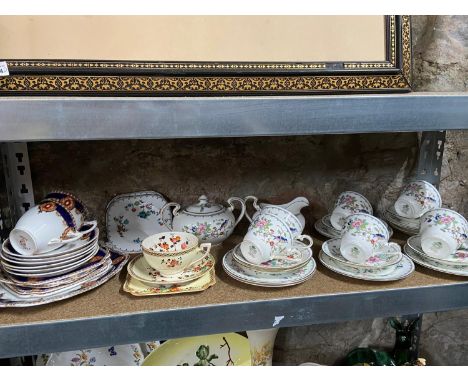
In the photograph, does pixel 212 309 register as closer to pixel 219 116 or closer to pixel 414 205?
pixel 219 116

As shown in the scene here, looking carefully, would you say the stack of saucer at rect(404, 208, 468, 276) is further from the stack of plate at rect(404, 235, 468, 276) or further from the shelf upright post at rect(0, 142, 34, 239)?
the shelf upright post at rect(0, 142, 34, 239)

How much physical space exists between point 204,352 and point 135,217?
375 millimetres

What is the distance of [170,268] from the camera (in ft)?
2.54

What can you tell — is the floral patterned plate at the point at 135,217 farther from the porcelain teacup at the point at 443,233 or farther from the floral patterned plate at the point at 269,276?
the porcelain teacup at the point at 443,233

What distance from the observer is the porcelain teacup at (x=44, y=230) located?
2.36 ft

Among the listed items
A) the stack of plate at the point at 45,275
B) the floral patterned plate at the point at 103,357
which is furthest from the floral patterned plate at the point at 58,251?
the floral patterned plate at the point at 103,357

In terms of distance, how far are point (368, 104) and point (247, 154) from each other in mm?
405

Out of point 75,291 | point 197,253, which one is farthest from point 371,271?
point 75,291

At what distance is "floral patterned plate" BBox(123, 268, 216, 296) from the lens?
743 millimetres

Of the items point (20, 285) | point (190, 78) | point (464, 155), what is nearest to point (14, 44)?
point (190, 78)

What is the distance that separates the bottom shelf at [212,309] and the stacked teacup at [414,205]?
0.56ft

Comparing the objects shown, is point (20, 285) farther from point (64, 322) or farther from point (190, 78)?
point (190, 78)

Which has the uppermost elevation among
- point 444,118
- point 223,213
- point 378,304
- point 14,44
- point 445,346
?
point 14,44

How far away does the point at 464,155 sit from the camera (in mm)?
1097
